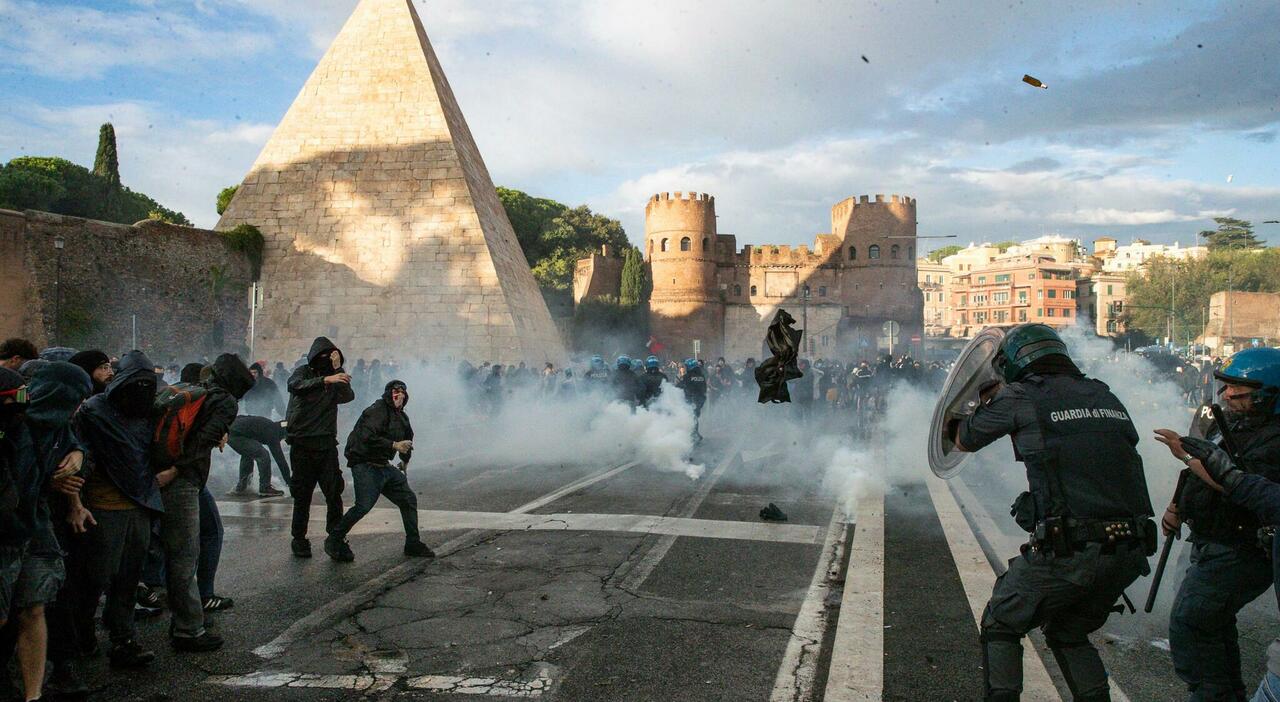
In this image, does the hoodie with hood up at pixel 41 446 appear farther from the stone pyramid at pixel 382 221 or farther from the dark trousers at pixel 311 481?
the stone pyramid at pixel 382 221

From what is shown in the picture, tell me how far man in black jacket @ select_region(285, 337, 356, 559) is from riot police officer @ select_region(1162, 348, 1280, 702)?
5519mm

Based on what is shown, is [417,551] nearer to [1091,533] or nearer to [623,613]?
[623,613]

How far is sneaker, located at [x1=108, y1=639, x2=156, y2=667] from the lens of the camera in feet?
14.1

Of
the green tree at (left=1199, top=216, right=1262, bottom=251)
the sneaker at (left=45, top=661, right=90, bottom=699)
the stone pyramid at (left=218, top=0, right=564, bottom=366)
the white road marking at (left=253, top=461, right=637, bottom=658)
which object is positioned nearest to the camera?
the sneaker at (left=45, top=661, right=90, bottom=699)

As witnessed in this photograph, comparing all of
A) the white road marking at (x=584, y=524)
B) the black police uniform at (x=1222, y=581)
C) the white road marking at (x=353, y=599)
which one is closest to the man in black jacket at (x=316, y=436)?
the white road marking at (x=584, y=524)

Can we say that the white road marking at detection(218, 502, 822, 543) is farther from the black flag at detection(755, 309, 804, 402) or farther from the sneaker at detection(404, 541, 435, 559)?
the black flag at detection(755, 309, 804, 402)

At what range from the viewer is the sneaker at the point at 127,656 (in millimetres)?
4285

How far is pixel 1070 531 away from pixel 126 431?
4.32 metres

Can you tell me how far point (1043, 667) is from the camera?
4.26m

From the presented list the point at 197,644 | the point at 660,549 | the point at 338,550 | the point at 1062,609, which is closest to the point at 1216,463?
the point at 1062,609

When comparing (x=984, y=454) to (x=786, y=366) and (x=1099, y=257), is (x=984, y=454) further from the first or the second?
(x=1099, y=257)

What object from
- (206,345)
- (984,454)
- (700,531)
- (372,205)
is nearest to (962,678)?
(700,531)

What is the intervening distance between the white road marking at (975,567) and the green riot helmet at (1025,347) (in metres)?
1.18

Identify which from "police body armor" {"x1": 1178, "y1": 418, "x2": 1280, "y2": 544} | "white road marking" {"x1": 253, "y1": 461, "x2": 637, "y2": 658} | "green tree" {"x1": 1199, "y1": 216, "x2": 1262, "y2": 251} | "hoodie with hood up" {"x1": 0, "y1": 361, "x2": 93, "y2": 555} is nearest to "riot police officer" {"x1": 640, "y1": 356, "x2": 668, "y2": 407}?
"white road marking" {"x1": 253, "y1": 461, "x2": 637, "y2": 658}
